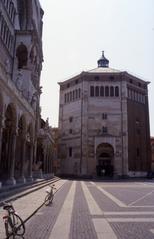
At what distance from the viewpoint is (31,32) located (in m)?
36.2

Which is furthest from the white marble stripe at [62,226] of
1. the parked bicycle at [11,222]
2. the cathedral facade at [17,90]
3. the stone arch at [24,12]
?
the stone arch at [24,12]

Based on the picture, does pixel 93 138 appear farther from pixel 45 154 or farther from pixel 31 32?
pixel 31 32

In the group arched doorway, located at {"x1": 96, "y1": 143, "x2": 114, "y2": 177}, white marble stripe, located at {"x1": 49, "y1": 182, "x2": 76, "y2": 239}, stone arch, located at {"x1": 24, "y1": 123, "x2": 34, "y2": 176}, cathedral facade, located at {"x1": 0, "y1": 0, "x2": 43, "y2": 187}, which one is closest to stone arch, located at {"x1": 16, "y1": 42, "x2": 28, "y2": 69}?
cathedral facade, located at {"x1": 0, "y1": 0, "x2": 43, "y2": 187}

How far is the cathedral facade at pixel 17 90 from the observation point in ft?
77.0

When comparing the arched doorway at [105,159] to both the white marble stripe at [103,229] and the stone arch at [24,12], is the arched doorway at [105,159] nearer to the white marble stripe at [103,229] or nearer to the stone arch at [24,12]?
the stone arch at [24,12]

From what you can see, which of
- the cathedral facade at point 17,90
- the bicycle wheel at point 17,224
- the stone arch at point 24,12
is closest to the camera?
the bicycle wheel at point 17,224

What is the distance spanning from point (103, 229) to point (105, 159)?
57125mm

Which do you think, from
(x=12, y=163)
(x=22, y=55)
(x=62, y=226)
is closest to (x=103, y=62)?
(x=22, y=55)

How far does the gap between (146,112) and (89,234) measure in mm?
66325

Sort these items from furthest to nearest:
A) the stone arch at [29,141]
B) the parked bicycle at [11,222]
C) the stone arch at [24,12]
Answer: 1. the stone arch at [24,12]
2. the stone arch at [29,141]
3. the parked bicycle at [11,222]

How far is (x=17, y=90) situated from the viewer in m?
24.1

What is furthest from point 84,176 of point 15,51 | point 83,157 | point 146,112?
point 15,51

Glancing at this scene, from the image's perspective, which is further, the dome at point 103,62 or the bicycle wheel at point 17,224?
the dome at point 103,62

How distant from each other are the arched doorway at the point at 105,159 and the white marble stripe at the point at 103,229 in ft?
179
